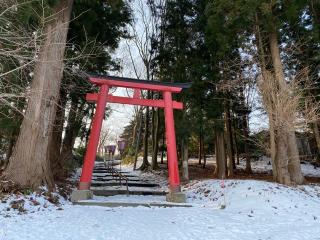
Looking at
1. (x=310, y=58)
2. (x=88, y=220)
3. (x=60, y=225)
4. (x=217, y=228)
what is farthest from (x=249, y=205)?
(x=310, y=58)

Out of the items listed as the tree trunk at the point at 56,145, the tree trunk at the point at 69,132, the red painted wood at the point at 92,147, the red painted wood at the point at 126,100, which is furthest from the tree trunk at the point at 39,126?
the tree trunk at the point at 69,132

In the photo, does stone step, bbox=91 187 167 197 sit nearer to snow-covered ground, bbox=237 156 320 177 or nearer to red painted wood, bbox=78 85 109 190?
red painted wood, bbox=78 85 109 190

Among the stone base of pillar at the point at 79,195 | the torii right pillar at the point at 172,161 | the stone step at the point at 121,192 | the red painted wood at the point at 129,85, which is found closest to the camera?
the stone base of pillar at the point at 79,195

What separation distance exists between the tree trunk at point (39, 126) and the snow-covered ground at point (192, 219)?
2.48 ft

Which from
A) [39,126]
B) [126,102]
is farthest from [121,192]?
[39,126]

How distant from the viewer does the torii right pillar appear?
9484 mm

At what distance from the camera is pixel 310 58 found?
1374 centimetres

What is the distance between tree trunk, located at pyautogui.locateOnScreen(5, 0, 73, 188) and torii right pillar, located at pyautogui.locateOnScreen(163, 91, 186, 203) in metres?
3.58

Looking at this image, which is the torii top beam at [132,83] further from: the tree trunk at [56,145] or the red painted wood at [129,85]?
the tree trunk at [56,145]

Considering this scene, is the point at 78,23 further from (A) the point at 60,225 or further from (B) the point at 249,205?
(B) the point at 249,205

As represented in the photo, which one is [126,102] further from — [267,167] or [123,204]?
[267,167]

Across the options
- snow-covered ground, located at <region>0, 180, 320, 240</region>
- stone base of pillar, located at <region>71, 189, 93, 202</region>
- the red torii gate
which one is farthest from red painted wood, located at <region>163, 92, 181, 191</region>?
stone base of pillar, located at <region>71, 189, 93, 202</region>

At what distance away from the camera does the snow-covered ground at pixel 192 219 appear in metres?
5.61

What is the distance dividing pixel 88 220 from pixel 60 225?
73 centimetres
